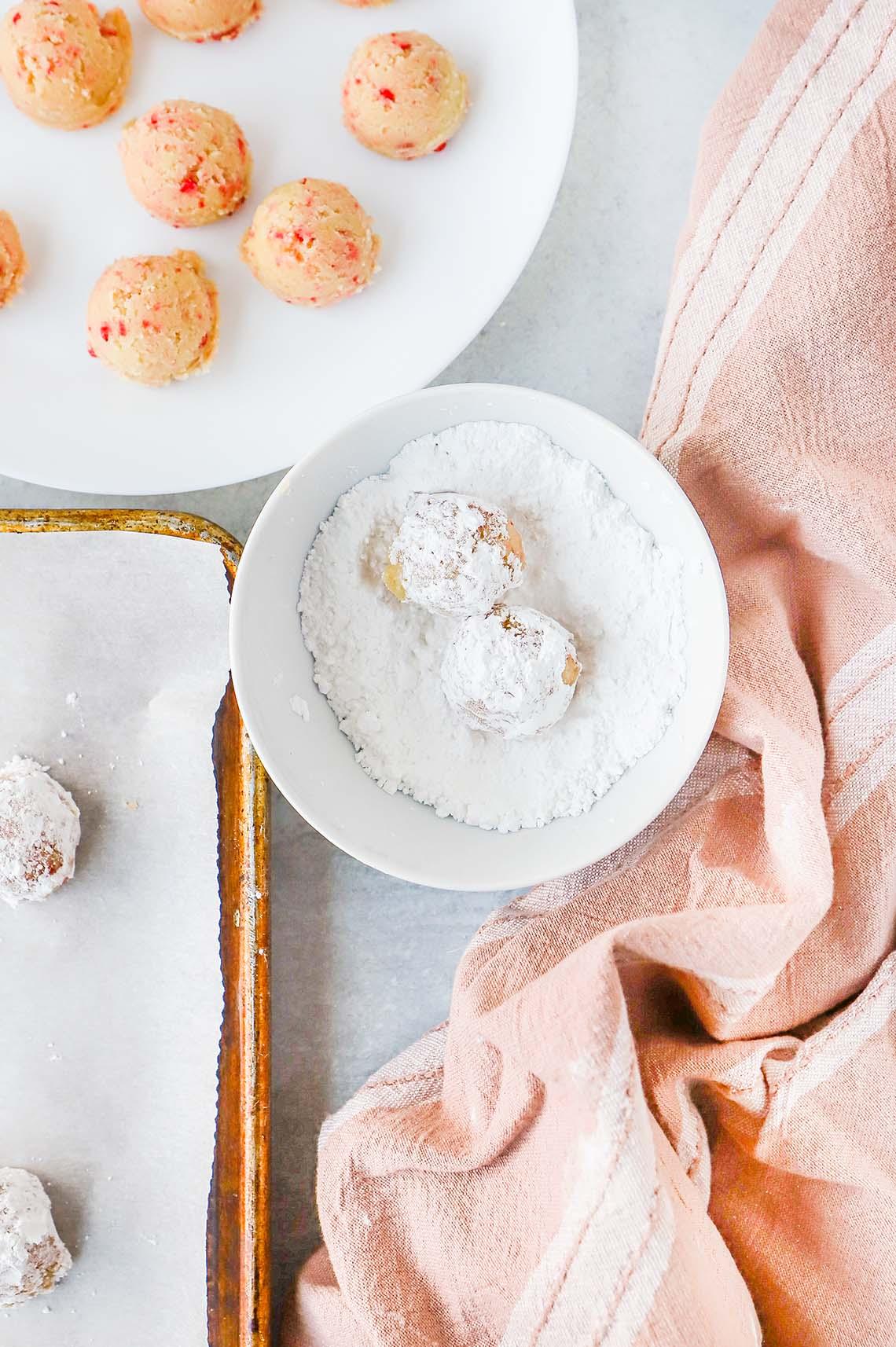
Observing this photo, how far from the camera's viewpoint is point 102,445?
91 cm

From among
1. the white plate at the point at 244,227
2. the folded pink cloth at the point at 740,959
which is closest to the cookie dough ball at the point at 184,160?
the white plate at the point at 244,227

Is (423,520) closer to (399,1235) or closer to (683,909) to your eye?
(683,909)

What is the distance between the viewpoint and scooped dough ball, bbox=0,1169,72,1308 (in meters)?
0.86

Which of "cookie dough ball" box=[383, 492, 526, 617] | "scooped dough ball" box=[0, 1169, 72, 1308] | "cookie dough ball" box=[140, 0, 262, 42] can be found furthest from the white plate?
"scooped dough ball" box=[0, 1169, 72, 1308]

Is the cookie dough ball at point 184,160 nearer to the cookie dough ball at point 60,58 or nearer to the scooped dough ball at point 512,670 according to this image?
the cookie dough ball at point 60,58

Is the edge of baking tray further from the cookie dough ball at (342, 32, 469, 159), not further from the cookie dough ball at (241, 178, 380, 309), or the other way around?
the cookie dough ball at (342, 32, 469, 159)

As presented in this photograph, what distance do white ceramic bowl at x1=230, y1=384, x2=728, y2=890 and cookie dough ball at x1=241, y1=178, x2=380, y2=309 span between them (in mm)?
153

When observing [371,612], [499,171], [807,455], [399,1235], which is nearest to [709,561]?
[807,455]

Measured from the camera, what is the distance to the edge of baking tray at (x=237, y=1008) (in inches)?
36.3

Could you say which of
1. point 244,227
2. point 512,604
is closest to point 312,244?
point 244,227

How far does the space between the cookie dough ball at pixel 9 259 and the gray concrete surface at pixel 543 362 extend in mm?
208

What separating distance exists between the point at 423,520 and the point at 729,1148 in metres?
0.57

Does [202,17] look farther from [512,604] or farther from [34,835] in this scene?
[34,835]

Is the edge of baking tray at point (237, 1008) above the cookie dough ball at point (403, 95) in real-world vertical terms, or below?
below
